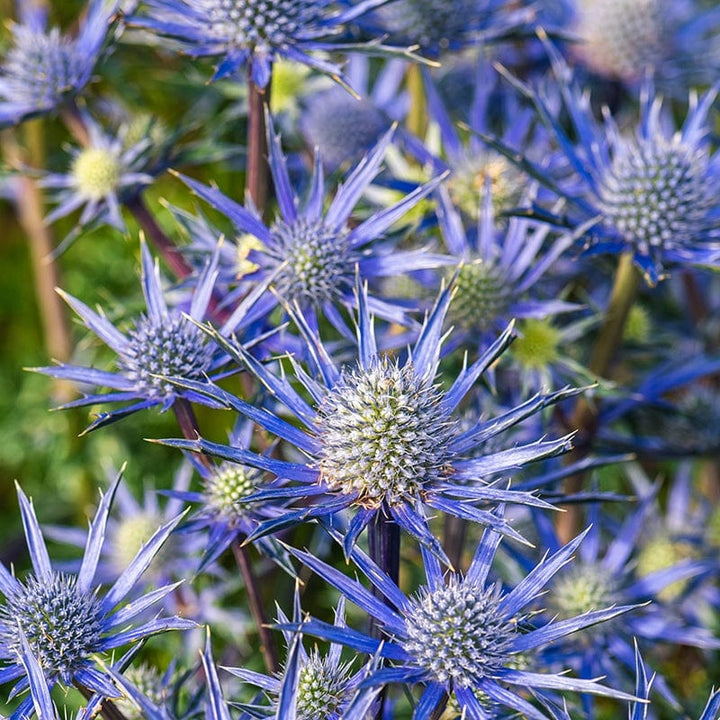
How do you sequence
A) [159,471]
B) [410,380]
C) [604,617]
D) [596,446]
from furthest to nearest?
1. [159,471]
2. [596,446]
3. [410,380]
4. [604,617]

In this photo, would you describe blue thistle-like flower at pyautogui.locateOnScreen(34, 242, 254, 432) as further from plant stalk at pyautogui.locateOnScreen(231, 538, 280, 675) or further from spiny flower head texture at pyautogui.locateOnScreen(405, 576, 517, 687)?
spiny flower head texture at pyautogui.locateOnScreen(405, 576, 517, 687)

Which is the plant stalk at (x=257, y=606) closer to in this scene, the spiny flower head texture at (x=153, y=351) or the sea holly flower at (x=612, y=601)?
the spiny flower head texture at (x=153, y=351)

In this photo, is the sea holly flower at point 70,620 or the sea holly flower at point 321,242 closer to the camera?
the sea holly flower at point 70,620

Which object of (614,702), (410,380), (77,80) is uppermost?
(77,80)

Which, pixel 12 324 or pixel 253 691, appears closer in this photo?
pixel 253 691

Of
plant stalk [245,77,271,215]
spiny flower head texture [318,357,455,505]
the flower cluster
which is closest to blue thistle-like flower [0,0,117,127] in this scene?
the flower cluster

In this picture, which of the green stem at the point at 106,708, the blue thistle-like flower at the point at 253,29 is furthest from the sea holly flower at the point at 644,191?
the green stem at the point at 106,708

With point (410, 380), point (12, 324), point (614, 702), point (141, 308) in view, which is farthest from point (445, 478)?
point (12, 324)

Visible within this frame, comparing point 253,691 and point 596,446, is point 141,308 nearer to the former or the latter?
point 253,691
